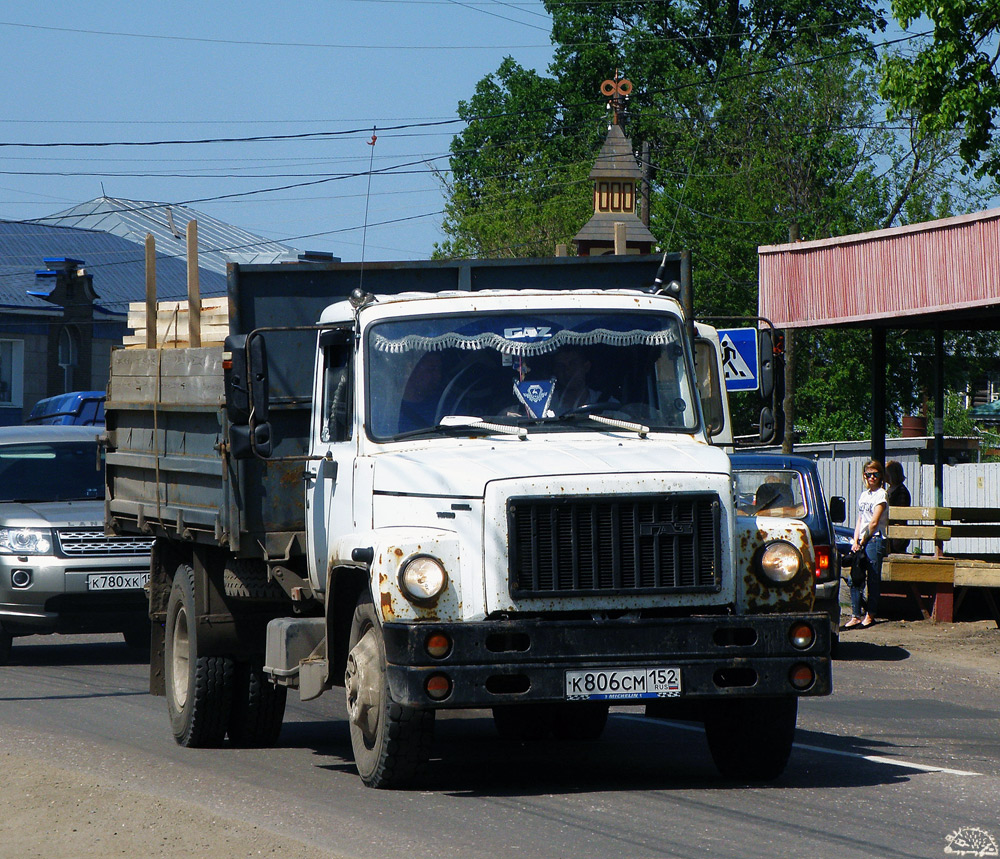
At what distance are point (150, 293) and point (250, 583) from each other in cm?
231

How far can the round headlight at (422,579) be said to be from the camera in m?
7.49

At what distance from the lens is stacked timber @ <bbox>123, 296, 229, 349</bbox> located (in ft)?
33.4

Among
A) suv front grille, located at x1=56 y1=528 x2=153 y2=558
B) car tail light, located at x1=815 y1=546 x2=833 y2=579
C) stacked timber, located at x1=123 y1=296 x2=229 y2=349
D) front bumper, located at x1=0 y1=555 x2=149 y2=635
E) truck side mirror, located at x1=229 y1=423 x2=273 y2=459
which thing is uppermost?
stacked timber, located at x1=123 y1=296 x2=229 y2=349

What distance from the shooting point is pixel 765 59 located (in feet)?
196

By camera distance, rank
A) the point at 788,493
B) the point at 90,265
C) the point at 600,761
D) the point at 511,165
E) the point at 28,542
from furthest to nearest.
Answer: the point at 511,165, the point at 90,265, the point at 788,493, the point at 28,542, the point at 600,761

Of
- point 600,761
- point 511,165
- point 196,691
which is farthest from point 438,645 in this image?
point 511,165

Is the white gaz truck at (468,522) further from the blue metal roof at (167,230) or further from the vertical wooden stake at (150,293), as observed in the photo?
the blue metal roof at (167,230)

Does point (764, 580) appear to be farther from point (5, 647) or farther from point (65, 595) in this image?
point (5, 647)

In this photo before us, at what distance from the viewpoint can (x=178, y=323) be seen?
1101 cm

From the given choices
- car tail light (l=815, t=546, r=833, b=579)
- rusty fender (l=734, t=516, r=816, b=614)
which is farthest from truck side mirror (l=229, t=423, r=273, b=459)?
car tail light (l=815, t=546, r=833, b=579)

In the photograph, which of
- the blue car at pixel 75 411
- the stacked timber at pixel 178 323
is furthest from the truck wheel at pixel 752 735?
the blue car at pixel 75 411

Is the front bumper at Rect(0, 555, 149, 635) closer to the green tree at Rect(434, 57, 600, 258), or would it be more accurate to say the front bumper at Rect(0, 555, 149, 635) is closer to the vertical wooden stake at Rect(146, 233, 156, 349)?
the vertical wooden stake at Rect(146, 233, 156, 349)

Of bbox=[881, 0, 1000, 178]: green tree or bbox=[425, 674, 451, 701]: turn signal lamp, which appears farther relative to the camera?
bbox=[881, 0, 1000, 178]: green tree

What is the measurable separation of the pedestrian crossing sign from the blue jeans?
7.87ft
